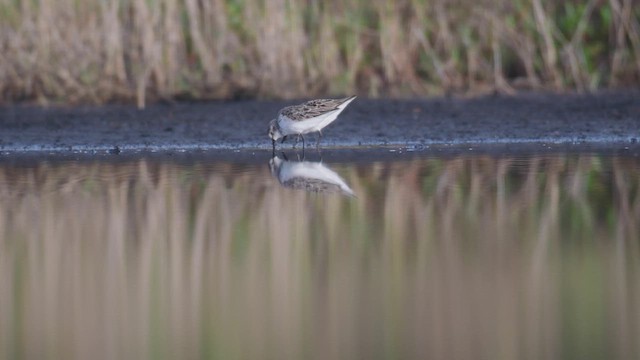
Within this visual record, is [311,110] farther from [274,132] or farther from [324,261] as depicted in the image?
[324,261]

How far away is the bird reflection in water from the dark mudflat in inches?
42.6

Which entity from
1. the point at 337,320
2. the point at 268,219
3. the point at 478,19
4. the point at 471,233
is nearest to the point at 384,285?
the point at 337,320

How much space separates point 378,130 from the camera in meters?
11.8

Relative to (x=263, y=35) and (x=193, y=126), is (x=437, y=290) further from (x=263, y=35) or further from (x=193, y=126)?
(x=263, y=35)

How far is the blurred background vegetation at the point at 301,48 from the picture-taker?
506 inches

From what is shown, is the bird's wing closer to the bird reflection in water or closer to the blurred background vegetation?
the bird reflection in water

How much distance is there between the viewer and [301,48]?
13.1 m

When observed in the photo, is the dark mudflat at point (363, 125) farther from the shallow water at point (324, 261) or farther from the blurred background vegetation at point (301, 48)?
the shallow water at point (324, 261)

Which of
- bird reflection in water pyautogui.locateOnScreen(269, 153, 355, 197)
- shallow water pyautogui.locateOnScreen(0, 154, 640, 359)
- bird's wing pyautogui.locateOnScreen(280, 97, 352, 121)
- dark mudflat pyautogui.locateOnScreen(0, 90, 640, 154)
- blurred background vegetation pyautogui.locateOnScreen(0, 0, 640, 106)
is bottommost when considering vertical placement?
shallow water pyautogui.locateOnScreen(0, 154, 640, 359)

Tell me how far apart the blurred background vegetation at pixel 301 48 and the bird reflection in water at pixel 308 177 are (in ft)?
9.00

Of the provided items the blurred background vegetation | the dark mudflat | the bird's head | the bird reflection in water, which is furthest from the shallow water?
the blurred background vegetation

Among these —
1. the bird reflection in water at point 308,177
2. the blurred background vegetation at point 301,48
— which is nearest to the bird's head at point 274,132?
the bird reflection in water at point 308,177

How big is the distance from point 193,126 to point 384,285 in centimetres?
644

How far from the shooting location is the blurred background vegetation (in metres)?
12.8
